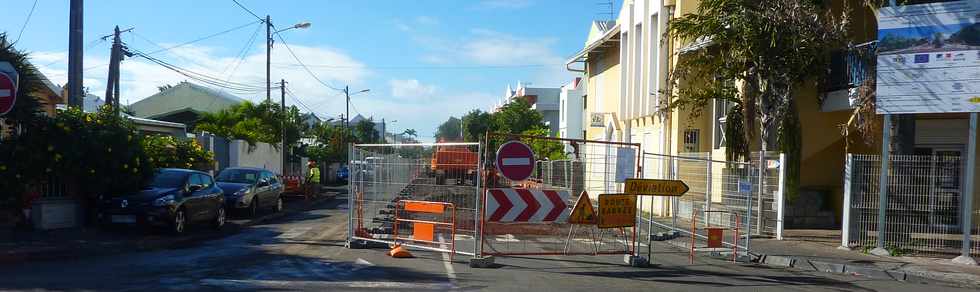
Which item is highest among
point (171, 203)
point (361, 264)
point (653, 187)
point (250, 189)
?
point (653, 187)

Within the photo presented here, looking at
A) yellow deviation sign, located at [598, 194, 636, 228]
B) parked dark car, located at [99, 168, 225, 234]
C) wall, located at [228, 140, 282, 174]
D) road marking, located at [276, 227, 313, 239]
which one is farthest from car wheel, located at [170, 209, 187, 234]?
wall, located at [228, 140, 282, 174]

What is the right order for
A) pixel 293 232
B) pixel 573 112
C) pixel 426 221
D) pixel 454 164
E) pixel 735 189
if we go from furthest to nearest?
1. pixel 573 112
2. pixel 293 232
3. pixel 735 189
4. pixel 426 221
5. pixel 454 164

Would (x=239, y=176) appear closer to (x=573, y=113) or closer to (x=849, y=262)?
(x=849, y=262)

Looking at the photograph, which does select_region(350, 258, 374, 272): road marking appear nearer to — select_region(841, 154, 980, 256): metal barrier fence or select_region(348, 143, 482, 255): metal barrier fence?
select_region(348, 143, 482, 255): metal barrier fence

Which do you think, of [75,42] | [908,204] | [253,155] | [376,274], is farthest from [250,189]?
[908,204]

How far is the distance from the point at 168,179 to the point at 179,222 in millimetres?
1200

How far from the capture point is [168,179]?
16.0 m

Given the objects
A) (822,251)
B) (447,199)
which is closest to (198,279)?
(447,199)

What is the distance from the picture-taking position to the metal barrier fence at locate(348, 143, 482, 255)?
40.1ft

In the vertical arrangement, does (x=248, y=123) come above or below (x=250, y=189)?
above

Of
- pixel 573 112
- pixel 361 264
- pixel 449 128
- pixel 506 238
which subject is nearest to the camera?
pixel 361 264

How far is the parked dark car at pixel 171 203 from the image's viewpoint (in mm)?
14633

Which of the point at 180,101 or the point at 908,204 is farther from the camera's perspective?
the point at 180,101

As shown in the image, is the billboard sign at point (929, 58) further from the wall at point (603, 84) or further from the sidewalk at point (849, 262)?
the wall at point (603, 84)
